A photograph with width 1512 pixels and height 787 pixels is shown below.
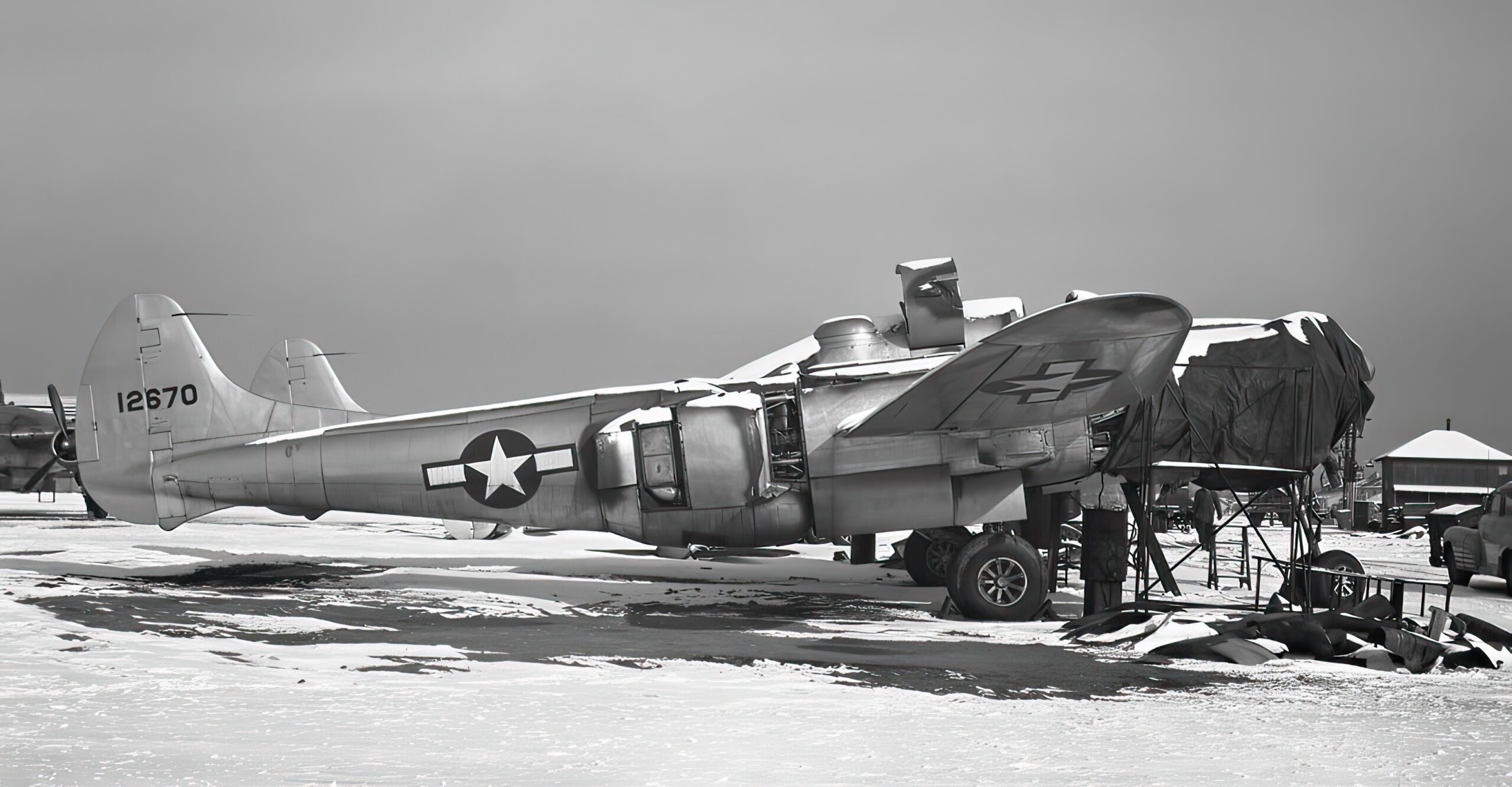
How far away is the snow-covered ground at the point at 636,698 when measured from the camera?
15.1ft

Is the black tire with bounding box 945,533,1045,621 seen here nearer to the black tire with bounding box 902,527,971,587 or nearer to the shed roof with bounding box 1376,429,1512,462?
the black tire with bounding box 902,527,971,587

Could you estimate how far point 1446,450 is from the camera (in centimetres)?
5466

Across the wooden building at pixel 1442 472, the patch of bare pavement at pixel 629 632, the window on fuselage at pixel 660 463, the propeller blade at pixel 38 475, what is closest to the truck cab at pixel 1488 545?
the patch of bare pavement at pixel 629 632

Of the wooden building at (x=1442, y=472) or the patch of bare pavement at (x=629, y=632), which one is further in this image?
the wooden building at (x=1442, y=472)

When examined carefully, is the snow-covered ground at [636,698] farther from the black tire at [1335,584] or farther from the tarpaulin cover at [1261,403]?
the black tire at [1335,584]

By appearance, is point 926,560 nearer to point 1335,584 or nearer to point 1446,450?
point 1335,584

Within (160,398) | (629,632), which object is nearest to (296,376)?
(160,398)

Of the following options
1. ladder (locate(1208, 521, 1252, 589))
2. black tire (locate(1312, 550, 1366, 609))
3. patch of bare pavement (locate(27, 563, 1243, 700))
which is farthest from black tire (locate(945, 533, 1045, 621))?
ladder (locate(1208, 521, 1252, 589))

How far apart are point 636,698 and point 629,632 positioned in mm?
3169

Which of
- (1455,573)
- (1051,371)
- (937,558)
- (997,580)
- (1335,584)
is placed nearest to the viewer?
(1051,371)

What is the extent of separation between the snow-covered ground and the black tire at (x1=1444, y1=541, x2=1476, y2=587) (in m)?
10.7

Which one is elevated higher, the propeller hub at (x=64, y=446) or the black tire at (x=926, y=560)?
the propeller hub at (x=64, y=446)

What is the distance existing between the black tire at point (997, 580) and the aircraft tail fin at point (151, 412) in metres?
8.33

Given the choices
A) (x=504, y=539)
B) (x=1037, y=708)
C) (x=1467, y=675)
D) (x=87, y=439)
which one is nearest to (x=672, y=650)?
(x=1037, y=708)
